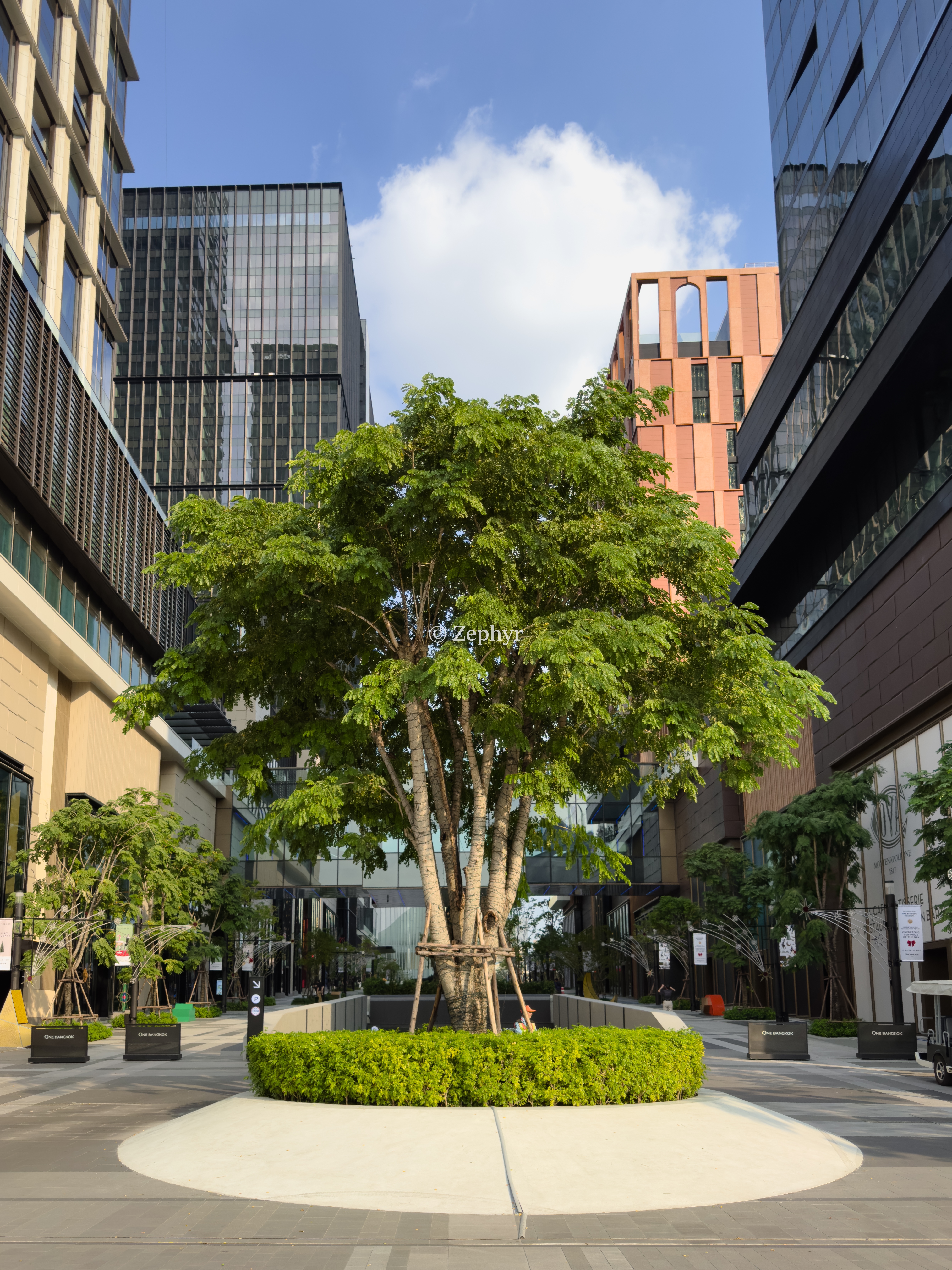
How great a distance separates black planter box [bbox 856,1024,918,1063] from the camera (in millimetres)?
26188

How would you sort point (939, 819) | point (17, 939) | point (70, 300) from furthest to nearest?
1. point (70, 300)
2. point (17, 939)
3. point (939, 819)

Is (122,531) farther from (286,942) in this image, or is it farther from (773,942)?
(773,942)

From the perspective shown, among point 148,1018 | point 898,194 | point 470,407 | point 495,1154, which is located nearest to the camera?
point 495,1154

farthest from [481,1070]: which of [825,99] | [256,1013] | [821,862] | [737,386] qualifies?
[737,386]

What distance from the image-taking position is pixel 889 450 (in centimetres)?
3700

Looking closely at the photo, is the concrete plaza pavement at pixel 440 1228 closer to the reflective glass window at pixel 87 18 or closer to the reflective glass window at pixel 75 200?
the reflective glass window at pixel 75 200

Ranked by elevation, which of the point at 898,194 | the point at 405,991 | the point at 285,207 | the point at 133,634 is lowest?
the point at 405,991

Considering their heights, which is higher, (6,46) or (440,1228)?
(6,46)

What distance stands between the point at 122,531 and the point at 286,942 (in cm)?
2327

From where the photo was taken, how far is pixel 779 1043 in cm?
2594

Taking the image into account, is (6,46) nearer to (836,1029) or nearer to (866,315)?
(866,315)

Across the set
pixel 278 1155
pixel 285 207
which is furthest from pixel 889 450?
pixel 285 207

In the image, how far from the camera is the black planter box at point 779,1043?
25859mm

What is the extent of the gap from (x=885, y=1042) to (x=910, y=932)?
2588 millimetres
